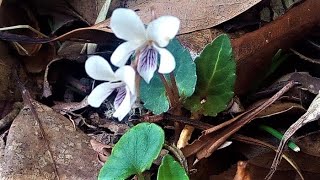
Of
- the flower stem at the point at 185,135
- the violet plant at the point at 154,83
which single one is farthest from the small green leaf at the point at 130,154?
the flower stem at the point at 185,135

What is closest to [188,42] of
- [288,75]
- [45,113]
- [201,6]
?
[201,6]

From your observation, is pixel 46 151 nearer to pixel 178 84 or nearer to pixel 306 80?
pixel 178 84

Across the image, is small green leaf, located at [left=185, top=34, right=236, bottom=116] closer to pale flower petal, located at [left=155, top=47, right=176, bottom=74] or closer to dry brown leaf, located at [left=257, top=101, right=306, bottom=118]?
dry brown leaf, located at [left=257, top=101, right=306, bottom=118]

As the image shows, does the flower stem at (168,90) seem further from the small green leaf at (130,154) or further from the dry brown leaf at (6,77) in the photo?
the dry brown leaf at (6,77)

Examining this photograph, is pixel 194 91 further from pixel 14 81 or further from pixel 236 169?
pixel 14 81

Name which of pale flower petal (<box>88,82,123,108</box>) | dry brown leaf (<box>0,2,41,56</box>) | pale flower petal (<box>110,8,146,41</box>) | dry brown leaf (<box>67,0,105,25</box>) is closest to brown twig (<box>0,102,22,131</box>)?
dry brown leaf (<box>0,2,41,56</box>)

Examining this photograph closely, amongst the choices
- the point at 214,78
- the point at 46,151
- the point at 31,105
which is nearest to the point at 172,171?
the point at 214,78
